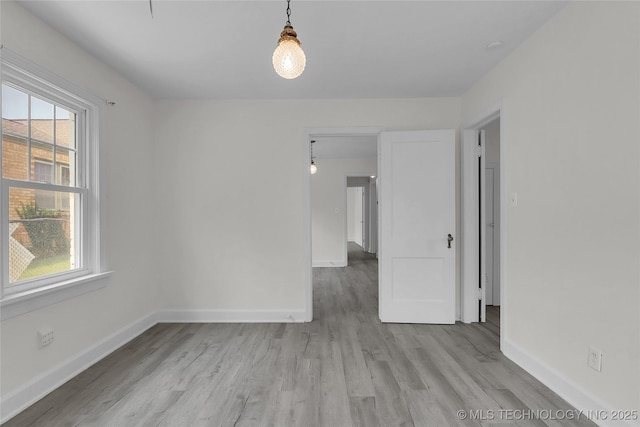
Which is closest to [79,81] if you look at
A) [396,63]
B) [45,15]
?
[45,15]

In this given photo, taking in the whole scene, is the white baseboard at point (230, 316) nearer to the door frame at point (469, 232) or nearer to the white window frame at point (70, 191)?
the white window frame at point (70, 191)

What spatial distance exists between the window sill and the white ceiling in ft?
6.04

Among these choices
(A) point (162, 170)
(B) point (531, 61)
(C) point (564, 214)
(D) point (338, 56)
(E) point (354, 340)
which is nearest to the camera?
(C) point (564, 214)

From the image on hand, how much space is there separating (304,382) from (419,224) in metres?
2.04

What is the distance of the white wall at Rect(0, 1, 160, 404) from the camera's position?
2.01 metres

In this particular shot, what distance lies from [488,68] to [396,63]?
2.94ft

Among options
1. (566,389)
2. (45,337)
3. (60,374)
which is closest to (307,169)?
(45,337)

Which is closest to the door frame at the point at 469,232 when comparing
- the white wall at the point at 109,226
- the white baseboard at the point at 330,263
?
the white wall at the point at 109,226

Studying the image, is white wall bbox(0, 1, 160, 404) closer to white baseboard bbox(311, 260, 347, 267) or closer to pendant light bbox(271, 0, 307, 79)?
pendant light bbox(271, 0, 307, 79)

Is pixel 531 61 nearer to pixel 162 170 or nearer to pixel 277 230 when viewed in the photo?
pixel 277 230

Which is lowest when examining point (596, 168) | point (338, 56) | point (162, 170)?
point (596, 168)

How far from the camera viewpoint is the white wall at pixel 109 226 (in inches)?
79.0

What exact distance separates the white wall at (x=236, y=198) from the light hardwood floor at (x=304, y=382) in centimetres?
46

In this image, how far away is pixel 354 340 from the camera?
10.2ft
